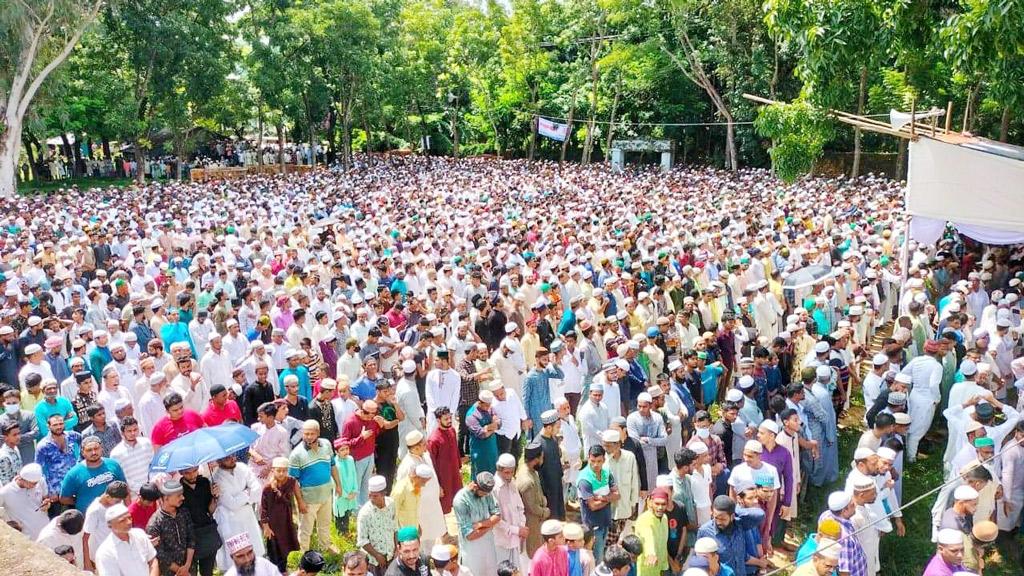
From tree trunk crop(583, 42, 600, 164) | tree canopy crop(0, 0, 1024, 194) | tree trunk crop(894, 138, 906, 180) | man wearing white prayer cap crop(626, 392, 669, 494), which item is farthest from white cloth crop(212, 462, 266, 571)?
tree trunk crop(583, 42, 600, 164)

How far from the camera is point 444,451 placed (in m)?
5.79

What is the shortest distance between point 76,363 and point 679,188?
16.7 meters

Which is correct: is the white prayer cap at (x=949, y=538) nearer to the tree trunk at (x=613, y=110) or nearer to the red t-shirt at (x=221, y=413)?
the red t-shirt at (x=221, y=413)

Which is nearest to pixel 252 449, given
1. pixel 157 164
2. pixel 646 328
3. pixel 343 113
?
pixel 646 328

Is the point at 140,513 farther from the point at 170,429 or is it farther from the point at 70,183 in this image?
the point at 70,183

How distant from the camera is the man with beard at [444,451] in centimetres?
574

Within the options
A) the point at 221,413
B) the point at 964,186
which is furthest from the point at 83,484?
the point at 964,186

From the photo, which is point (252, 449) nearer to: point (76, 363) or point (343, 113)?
point (76, 363)

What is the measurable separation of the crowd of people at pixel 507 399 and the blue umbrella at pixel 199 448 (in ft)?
0.27

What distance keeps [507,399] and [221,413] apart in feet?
6.93

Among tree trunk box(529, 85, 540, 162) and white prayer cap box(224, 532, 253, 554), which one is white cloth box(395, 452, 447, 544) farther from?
tree trunk box(529, 85, 540, 162)

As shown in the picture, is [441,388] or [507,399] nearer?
[507,399]

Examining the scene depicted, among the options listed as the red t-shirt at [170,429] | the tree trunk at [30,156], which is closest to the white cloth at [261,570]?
the red t-shirt at [170,429]

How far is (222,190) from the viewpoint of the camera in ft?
71.4
